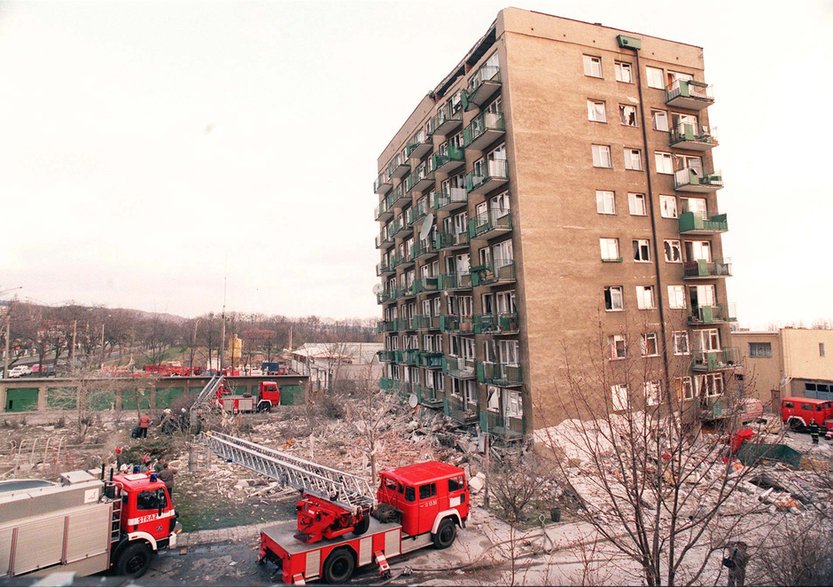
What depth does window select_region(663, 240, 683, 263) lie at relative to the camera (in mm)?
25516

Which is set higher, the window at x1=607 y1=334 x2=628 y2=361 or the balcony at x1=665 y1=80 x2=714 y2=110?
the balcony at x1=665 y1=80 x2=714 y2=110

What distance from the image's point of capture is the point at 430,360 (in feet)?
109

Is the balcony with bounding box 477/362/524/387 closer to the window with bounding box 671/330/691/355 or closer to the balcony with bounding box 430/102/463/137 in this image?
the window with bounding box 671/330/691/355

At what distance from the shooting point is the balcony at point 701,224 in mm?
25156

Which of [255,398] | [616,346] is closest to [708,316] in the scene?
[616,346]

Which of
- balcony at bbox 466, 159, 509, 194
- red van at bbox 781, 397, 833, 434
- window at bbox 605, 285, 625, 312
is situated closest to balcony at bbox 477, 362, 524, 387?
window at bbox 605, 285, 625, 312

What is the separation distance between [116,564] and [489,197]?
71.8ft

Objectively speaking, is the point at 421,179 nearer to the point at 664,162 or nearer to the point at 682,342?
the point at 664,162

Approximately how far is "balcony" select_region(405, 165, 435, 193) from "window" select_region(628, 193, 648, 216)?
12.5m

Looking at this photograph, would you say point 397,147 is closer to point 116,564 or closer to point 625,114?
point 625,114

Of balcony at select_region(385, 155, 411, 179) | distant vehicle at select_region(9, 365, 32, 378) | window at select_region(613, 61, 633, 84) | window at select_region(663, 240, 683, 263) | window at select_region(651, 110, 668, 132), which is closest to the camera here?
window at select_region(663, 240, 683, 263)

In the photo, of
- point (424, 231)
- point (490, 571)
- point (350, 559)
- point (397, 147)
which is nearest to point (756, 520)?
point (490, 571)

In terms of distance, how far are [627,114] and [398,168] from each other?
718 inches

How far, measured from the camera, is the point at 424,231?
3186 cm
